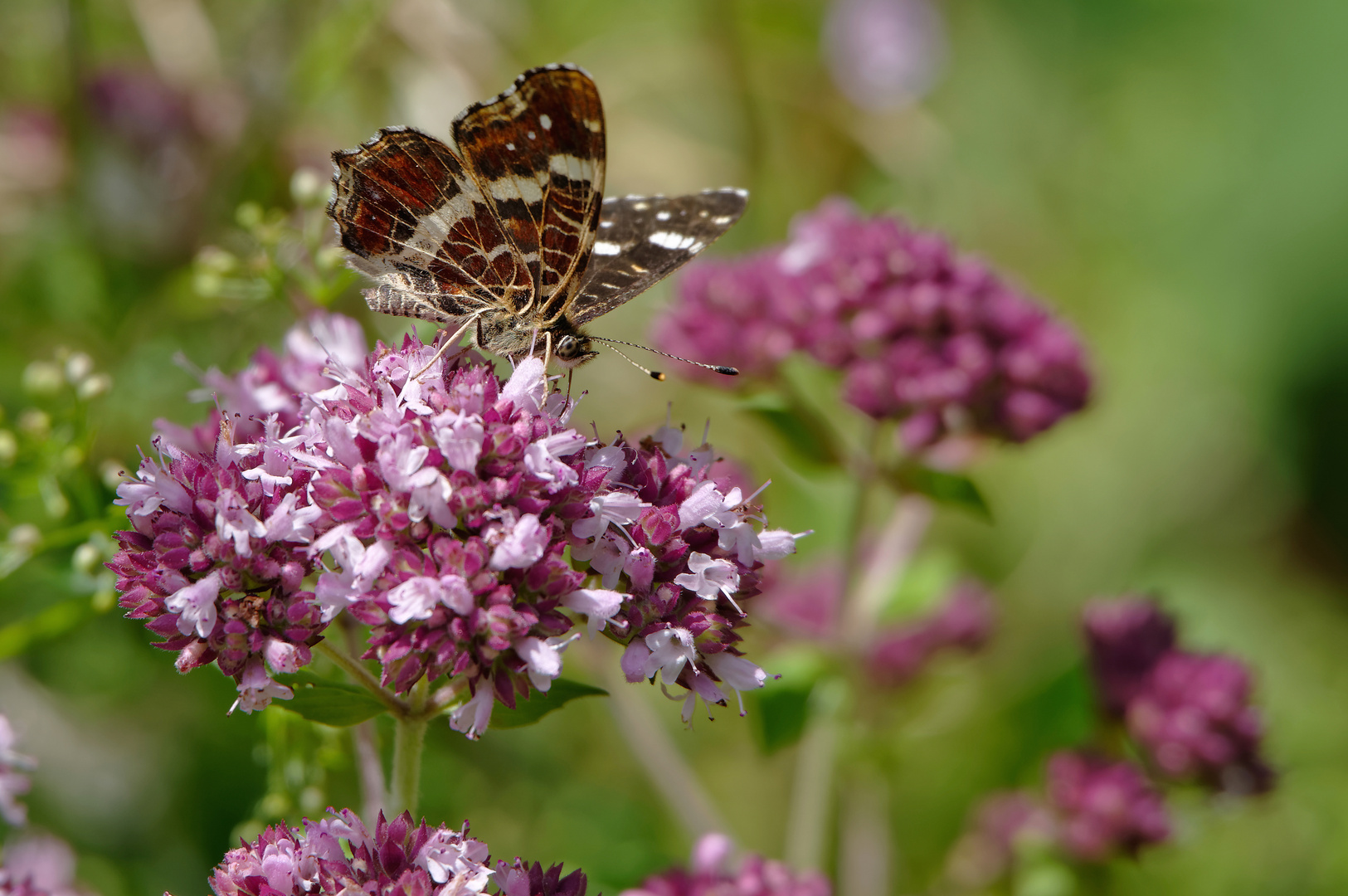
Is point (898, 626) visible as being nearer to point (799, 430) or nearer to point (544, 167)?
point (799, 430)

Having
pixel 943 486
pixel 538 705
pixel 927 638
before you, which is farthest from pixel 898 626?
pixel 538 705

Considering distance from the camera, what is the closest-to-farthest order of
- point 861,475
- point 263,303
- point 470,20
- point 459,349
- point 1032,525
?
point 459,349, point 263,303, point 861,475, point 470,20, point 1032,525

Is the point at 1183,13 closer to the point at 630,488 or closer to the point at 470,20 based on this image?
the point at 470,20

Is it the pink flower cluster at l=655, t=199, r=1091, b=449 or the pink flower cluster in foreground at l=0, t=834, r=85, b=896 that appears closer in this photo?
the pink flower cluster in foreground at l=0, t=834, r=85, b=896

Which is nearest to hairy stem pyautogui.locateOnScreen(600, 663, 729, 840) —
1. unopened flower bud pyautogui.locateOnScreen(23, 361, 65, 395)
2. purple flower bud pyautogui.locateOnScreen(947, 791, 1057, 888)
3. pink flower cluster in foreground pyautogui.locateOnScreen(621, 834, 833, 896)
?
pink flower cluster in foreground pyautogui.locateOnScreen(621, 834, 833, 896)

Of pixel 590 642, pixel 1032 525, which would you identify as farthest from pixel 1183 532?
pixel 590 642

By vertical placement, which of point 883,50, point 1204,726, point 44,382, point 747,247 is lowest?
point 44,382

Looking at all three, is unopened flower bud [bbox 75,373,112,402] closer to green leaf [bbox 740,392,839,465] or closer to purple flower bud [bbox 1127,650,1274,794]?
green leaf [bbox 740,392,839,465]
